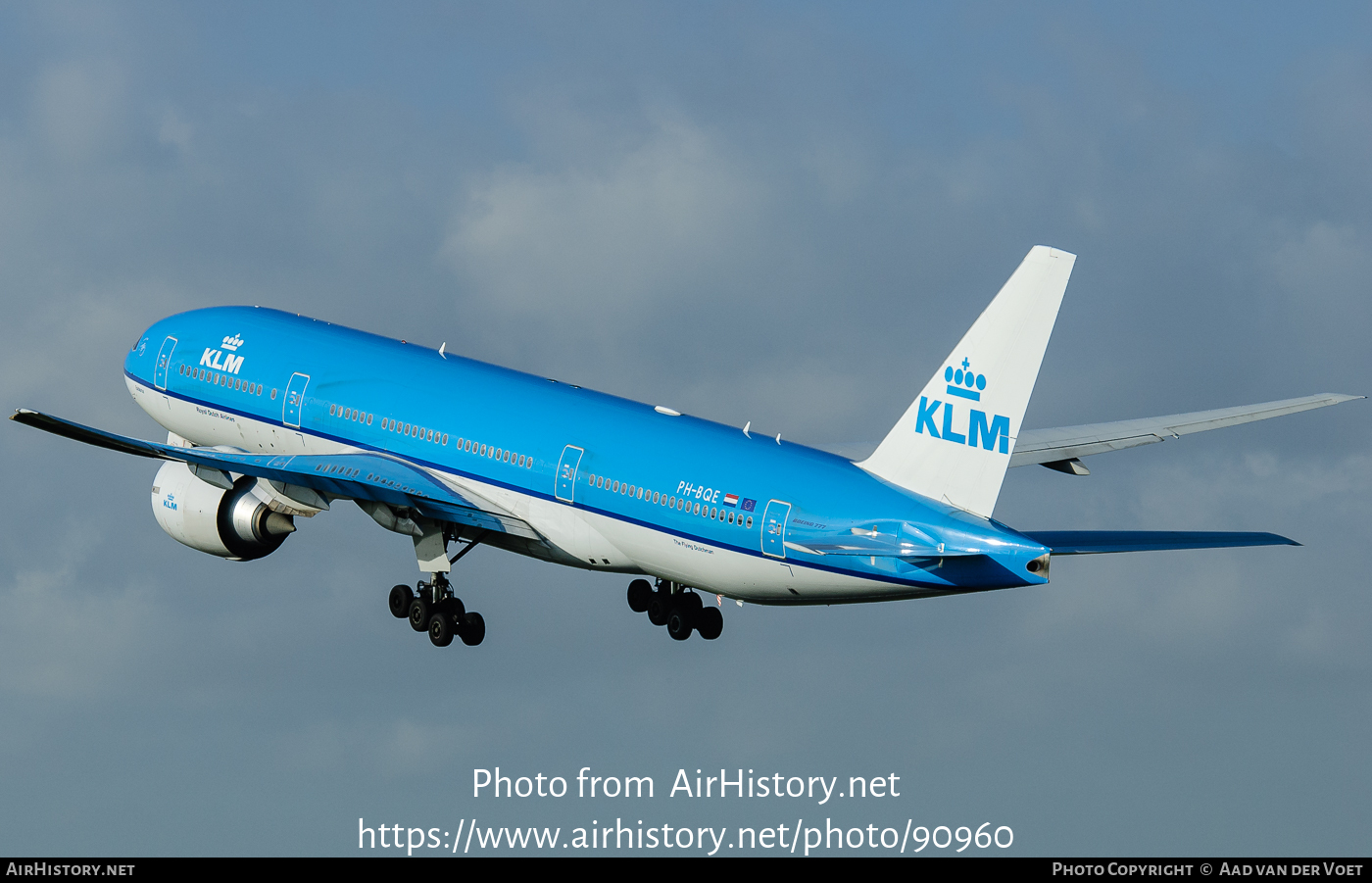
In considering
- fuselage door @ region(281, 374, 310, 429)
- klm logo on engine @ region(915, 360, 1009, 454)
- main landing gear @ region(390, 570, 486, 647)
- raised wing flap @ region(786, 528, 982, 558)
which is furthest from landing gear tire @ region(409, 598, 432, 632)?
klm logo on engine @ region(915, 360, 1009, 454)

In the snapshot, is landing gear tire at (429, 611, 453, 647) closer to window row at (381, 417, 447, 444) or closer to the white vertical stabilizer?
window row at (381, 417, 447, 444)

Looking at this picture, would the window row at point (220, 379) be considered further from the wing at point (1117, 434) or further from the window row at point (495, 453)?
the wing at point (1117, 434)

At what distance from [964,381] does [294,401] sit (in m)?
17.1

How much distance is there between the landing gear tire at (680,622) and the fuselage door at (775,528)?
761 centimetres

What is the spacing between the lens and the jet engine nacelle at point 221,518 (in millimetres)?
50906

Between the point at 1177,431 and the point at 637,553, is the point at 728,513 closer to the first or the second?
the point at 637,553

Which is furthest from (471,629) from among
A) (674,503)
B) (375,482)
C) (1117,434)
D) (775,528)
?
(1117,434)

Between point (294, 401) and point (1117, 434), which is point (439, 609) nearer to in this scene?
point (294, 401)

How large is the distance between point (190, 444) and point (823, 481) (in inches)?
726

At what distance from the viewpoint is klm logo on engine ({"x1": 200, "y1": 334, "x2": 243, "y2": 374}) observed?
173 ft

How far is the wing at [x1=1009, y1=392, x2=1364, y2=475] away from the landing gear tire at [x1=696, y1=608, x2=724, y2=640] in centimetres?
748

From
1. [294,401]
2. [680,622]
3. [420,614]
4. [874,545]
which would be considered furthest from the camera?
[294,401]

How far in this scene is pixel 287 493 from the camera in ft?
163

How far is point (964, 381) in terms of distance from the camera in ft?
135
